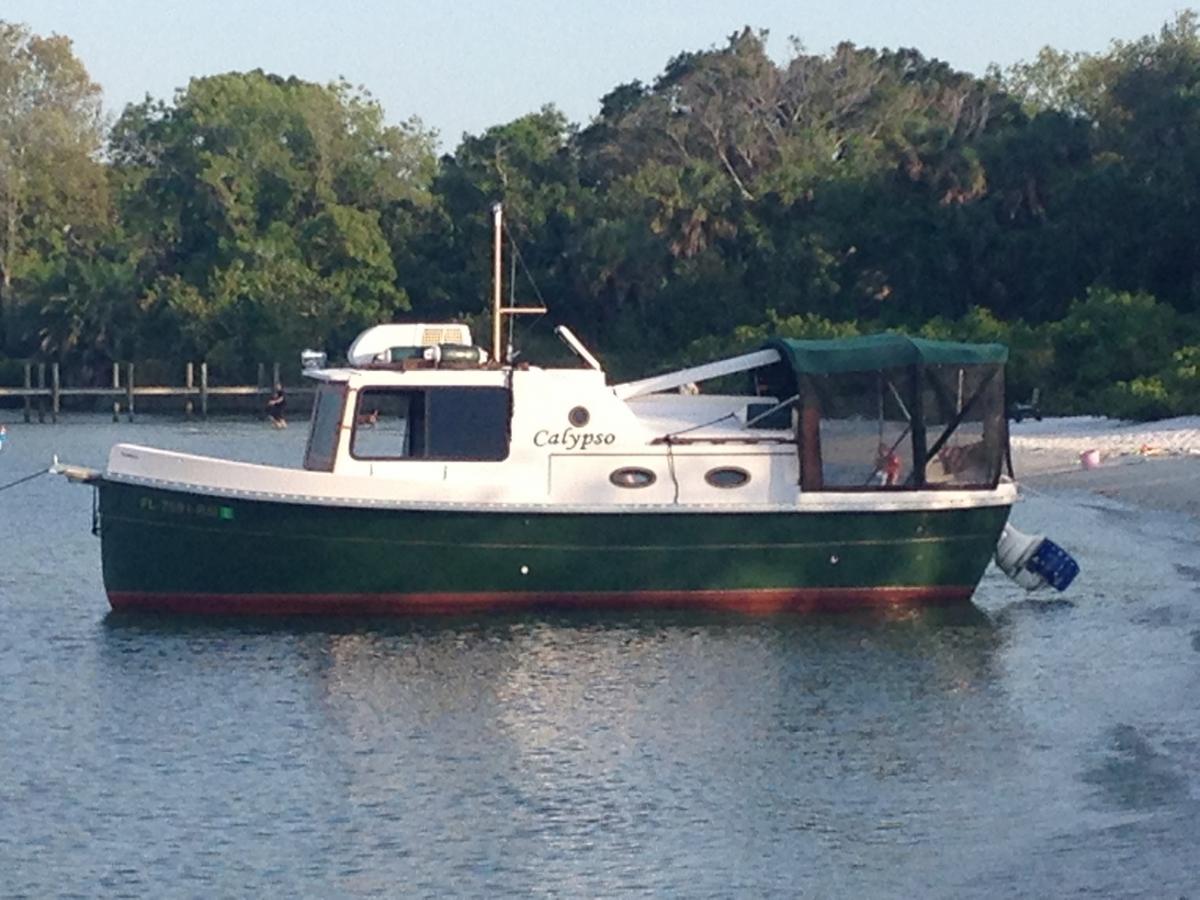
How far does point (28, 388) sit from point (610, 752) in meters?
71.7

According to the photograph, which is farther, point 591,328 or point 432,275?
point 432,275

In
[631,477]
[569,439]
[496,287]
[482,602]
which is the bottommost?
[482,602]

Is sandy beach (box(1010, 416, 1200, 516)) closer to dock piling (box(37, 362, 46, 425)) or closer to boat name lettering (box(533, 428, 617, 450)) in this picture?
boat name lettering (box(533, 428, 617, 450))

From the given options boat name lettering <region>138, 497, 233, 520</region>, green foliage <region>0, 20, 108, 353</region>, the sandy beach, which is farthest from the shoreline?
green foliage <region>0, 20, 108, 353</region>

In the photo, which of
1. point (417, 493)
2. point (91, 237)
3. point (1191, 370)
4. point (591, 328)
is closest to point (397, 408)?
point (417, 493)

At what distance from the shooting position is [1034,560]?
26.5m

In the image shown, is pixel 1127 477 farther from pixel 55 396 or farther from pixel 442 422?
pixel 55 396

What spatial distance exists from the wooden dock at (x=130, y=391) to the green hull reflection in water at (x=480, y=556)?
61.6 m

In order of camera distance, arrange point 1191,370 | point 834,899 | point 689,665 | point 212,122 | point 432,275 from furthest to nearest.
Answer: point 212,122
point 432,275
point 1191,370
point 689,665
point 834,899

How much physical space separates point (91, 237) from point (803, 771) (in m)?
94.9

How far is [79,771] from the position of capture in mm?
18234

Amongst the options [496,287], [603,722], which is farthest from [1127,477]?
[603,722]

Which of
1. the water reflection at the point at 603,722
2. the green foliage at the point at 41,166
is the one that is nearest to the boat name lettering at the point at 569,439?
the water reflection at the point at 603,722

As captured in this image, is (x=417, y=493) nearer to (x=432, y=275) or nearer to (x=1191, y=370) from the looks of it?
(x=1191, y=370)
